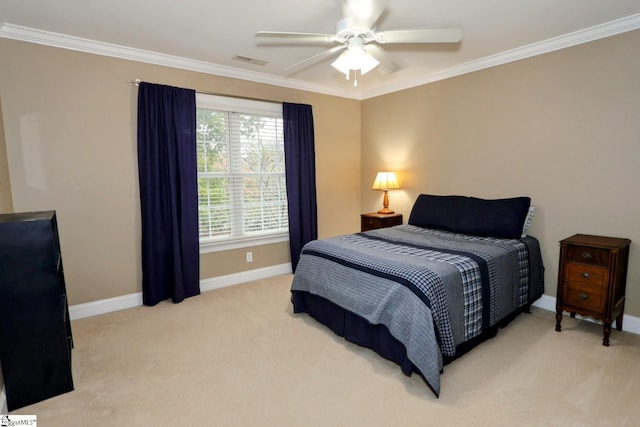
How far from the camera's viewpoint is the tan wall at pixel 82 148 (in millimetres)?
2818

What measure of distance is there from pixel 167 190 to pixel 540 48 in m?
3.92

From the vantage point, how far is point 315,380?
222cm

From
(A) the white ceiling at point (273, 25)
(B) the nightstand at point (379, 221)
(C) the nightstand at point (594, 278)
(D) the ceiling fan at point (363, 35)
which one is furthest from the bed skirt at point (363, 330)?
(A) the white ceiling at point (273, 25)

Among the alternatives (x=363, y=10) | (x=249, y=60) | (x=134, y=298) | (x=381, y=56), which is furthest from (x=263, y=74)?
(x=134, y=298)

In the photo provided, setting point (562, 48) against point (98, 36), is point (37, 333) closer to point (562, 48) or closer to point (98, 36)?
point (98, 36)

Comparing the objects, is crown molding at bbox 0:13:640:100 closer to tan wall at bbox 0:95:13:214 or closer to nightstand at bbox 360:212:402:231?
tan wall at bbox 0:95:13:214

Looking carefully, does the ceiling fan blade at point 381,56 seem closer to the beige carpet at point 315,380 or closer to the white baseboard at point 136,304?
the beige carpet at point 315,380

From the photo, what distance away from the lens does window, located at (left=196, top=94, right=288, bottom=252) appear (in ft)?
12.6

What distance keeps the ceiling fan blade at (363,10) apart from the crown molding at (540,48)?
6.69 ft

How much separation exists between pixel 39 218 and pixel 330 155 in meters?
3.46

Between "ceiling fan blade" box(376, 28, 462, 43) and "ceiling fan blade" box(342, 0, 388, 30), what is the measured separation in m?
0.14

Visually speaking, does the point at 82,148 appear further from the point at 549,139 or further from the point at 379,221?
the point at 549,139

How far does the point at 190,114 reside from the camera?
11.7 feet

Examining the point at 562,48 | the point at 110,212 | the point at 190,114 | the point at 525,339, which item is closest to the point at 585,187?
the point at 562,48
